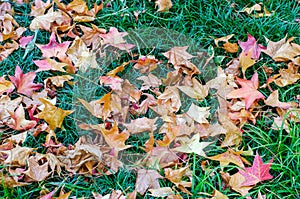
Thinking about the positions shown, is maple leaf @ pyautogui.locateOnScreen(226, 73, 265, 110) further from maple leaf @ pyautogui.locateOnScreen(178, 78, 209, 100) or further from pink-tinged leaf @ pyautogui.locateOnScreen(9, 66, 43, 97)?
pink-tinged leaf @ pyautogui.locateOnScreen(9, 66, 43, 97)

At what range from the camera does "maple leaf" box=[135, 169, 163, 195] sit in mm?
1737

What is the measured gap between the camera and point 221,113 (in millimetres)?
1971

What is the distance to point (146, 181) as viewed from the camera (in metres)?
1.76

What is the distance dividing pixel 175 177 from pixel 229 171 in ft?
0.76

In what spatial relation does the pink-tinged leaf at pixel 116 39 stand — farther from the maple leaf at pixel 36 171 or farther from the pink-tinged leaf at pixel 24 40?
the maple leaf at pixel 36 171

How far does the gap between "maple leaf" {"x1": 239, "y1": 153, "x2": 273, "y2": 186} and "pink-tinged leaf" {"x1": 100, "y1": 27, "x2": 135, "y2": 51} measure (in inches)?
35.4

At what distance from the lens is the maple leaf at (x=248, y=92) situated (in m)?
2.00

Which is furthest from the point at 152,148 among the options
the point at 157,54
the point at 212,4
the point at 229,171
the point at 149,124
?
the point at 212,4

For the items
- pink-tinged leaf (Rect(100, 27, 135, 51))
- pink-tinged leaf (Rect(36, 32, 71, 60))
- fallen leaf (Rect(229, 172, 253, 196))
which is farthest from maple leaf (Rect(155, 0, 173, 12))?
fallen leaf (Rect(229, 172, 253, 196))

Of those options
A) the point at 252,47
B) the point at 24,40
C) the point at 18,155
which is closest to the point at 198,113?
the point at 252,47

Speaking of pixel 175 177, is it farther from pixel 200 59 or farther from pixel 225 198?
pixel 200 59

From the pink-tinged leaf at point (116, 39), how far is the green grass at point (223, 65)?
7 centimetres

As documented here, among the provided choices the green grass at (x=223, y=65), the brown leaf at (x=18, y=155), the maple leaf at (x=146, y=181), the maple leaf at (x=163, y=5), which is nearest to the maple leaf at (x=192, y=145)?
the green grass at (x=223, y=65)

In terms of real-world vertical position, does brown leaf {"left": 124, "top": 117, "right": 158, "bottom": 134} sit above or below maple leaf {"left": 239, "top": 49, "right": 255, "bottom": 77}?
below
